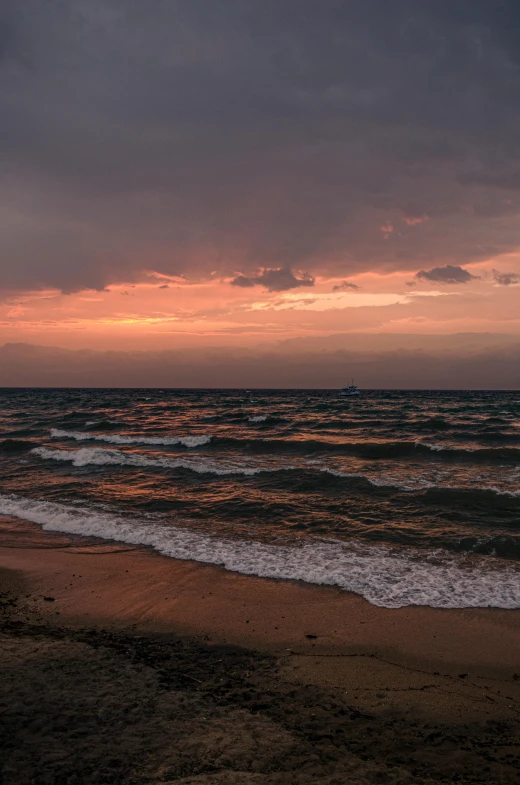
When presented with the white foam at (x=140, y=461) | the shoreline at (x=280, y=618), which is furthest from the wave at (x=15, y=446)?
the shoreline at (x=280, y=618)

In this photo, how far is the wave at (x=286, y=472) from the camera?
55.4 ft

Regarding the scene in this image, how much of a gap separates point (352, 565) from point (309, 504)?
5.69m

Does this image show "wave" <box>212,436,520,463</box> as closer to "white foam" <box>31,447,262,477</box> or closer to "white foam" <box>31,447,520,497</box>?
"white foam" <box>31,447,520,497</box>

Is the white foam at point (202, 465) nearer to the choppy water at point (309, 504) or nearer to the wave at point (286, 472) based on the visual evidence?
the wave at point (286, 472)

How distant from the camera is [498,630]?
25.5ft

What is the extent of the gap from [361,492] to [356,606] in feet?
30.6

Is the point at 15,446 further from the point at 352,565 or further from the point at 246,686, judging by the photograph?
the point at 246,686

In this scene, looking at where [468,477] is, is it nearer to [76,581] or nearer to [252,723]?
[76,581]

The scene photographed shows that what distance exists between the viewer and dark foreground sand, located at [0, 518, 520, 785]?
14.6 ft

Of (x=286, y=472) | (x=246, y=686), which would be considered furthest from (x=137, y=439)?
(x=246, y=686)

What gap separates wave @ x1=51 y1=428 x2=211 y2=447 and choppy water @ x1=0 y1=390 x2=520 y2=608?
0.25m

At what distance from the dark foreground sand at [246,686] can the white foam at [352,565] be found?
550 mm

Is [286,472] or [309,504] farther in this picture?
[286,472]

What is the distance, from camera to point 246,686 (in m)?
5.92
